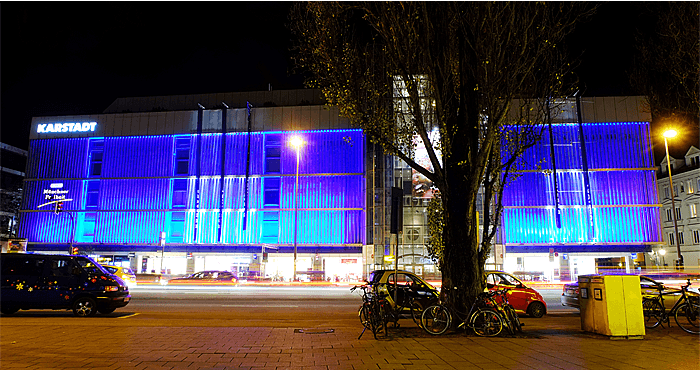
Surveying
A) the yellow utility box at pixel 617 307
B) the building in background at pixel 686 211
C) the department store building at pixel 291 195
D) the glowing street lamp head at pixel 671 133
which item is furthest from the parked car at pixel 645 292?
the building in background at pixel 686 211

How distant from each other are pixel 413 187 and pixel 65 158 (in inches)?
1461

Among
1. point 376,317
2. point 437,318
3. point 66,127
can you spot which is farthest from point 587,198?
point 66,127

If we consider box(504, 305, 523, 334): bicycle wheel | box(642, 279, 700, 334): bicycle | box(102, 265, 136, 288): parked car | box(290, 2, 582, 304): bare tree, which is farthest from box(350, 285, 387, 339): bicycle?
box(102, 265, 136, 288): parked car

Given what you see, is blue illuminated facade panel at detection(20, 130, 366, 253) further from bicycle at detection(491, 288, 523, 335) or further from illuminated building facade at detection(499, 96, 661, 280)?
bicycle at detection(491, 288, 523, 335)

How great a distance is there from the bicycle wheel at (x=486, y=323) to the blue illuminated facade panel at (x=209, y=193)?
113 feet

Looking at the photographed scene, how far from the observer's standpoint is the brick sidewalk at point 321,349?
732 cm

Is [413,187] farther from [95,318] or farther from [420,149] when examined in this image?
[95,318]

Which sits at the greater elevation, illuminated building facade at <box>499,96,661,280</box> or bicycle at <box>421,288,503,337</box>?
illuminated building facade at <box>499,96,661,280</box>

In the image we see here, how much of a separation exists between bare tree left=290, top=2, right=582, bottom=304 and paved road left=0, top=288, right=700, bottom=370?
240cm

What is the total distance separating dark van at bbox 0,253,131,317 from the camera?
46.8 ft

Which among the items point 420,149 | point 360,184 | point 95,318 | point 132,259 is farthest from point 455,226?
point 132,259

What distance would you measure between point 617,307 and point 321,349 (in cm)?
642

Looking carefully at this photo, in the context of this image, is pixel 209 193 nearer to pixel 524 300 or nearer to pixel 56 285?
pixel 56 285

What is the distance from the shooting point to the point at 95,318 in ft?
46.7
